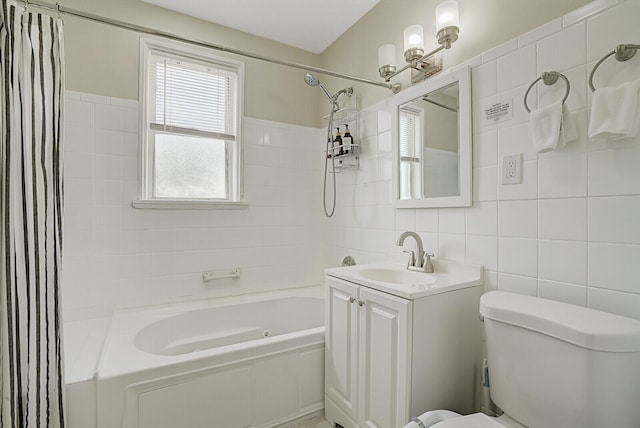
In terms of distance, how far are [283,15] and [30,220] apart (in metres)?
2.09

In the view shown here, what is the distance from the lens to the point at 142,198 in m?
2.20

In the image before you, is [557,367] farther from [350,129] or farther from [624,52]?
[350,129]

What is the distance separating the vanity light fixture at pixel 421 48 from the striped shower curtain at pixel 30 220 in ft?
5.49

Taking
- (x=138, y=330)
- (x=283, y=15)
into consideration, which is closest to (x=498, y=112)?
(x=283, y=15)

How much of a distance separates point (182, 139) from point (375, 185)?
150 cm

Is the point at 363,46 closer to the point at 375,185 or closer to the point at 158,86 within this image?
the point at 375,185

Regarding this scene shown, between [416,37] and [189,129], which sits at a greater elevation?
[416,37]

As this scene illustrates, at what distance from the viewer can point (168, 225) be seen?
90.5 inches

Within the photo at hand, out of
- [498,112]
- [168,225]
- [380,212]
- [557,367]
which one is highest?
[498,112]

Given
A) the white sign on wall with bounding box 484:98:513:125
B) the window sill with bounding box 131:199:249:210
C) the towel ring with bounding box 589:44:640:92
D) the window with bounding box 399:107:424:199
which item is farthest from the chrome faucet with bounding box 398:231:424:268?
the window sill with bounding box 131:199:249:210

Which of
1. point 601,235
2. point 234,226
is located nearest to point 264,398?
point 234,226

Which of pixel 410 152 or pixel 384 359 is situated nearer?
pixel 384 359

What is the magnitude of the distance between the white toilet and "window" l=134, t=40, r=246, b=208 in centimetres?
199

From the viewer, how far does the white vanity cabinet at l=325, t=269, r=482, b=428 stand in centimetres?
130
